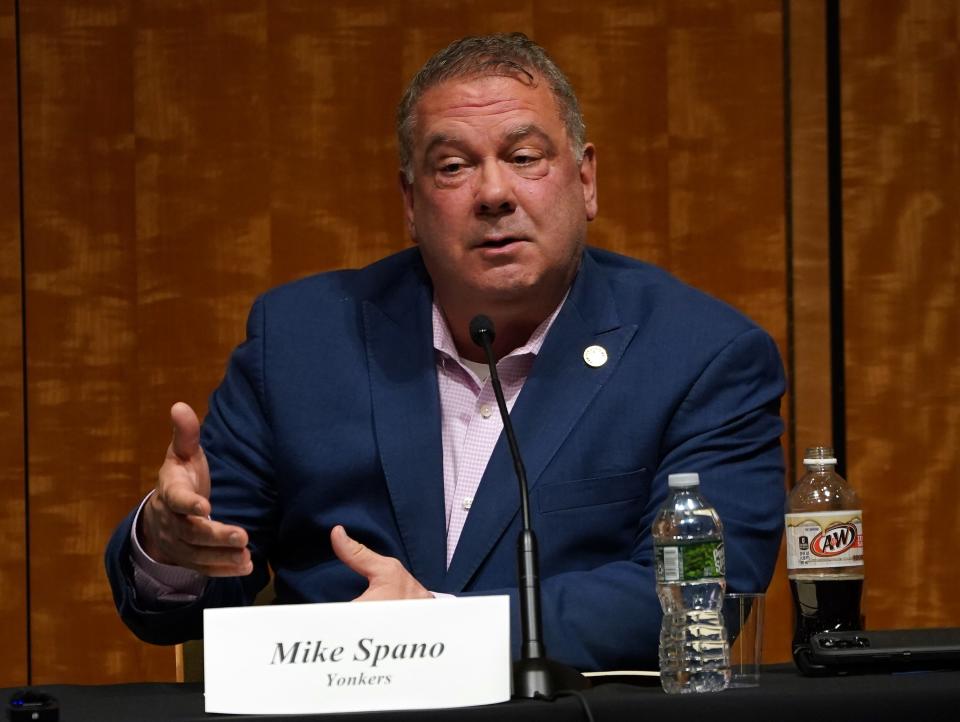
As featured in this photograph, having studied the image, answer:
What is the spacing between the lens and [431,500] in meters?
2.29

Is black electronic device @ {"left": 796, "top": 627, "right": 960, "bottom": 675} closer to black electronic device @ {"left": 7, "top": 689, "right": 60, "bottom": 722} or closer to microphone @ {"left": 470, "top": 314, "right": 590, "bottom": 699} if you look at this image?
microphone @ {"left": 470, "top": 314, "right": 590, "bottom": 699}

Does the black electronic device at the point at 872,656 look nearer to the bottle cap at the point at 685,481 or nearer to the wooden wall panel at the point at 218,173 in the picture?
the bottle cap at the point at 685,481

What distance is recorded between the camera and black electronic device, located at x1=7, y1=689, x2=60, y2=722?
Result: 4.50ft

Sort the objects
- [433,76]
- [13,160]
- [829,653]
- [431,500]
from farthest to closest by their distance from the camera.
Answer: [13,160], [433,76], [431,500], [829,653]

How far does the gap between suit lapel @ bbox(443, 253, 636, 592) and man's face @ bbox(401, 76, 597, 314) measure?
58 millimetres

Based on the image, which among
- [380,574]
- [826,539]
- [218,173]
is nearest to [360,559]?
[380,574]

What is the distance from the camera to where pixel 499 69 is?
2447mm

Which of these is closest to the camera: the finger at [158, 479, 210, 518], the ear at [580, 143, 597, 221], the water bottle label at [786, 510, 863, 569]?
the finger at [158, 479, 210, 518]

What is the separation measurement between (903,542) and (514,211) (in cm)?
172

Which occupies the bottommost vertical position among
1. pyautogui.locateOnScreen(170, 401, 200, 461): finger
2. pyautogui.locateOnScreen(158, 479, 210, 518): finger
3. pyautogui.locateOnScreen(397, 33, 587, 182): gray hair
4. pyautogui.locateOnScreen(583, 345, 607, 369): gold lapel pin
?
pyautogui.locateOnScreen(158, 479, 210, 518): finger

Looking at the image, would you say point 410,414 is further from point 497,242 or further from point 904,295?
point 904,295

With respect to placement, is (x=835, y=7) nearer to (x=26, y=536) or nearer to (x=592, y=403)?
(x=592, y=403)

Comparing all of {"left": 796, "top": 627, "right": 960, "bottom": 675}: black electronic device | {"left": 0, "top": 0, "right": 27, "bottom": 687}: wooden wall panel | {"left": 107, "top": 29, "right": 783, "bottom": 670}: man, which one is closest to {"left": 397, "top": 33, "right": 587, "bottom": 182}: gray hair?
{"left": 107, "top": 29, "right": 783, "bottom": 670}: man

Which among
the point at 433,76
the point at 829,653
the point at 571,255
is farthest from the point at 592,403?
the point at 829,653
